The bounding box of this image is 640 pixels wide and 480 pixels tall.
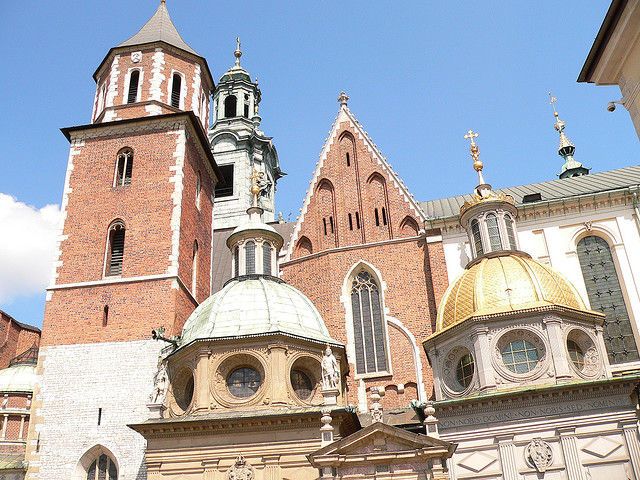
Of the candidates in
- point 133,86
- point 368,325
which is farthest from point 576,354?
point 133,86

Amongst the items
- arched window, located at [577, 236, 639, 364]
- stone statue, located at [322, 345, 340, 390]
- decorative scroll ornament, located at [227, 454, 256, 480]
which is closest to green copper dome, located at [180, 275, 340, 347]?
stone statue, located at [322, 345, 340, 390]

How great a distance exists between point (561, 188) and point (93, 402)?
19124 millimetres

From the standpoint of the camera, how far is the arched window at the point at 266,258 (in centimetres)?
2305

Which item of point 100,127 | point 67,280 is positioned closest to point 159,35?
point 100,127

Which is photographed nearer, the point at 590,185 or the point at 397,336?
the point at 397,336

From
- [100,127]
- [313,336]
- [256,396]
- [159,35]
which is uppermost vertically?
[159,35]

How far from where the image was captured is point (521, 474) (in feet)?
53.6

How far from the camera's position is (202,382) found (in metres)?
17.7

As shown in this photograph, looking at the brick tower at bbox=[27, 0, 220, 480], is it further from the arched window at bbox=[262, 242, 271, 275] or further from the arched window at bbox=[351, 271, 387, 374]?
the arched window at bbox=[351, 271, 387, 374]

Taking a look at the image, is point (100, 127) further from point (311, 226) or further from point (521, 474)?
point (521, 474)

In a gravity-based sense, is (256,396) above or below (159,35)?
below

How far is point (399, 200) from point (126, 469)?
44.4ft

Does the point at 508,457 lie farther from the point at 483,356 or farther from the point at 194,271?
the point at 194,271

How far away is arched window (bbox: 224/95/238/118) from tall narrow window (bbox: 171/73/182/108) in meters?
23.2
